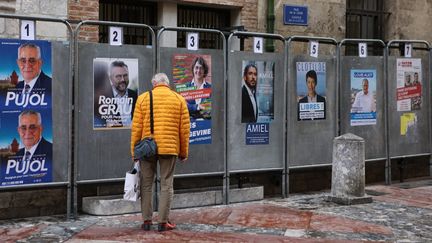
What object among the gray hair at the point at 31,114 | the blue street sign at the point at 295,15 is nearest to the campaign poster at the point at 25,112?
the gray hair at the point at 31,114

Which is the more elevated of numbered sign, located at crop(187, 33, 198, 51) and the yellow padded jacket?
numbered sign, located at crop(187, 33, 198, 51)

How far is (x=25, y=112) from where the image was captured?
807cm

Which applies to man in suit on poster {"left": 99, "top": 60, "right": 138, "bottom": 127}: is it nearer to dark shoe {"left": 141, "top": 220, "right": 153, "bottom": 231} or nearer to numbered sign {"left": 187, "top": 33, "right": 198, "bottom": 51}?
numbered sign {"left": 187, "top": 33, "right": 198, "bottom": 51}

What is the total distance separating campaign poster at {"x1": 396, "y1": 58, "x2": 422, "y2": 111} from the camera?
1198cm

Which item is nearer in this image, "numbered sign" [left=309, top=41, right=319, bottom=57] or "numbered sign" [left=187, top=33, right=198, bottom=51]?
"numbered sign" [left=187, top=33, right=198, bottom=51]

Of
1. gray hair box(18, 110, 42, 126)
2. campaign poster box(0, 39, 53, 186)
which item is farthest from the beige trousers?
gray hair box(18, 110, 42, 126)

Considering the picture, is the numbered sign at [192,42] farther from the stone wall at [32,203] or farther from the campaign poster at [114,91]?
the stone wall at [32,203]

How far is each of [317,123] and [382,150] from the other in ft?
5.72

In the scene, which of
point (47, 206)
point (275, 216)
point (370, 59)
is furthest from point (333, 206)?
point (47, 206)

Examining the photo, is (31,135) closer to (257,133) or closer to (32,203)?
(32,203)

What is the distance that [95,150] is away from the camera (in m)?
8.62

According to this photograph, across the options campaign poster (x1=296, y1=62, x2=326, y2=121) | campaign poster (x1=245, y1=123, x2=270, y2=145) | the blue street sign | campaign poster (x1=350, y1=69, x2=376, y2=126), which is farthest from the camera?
the blue street sign

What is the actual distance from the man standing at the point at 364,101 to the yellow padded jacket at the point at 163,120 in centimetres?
452

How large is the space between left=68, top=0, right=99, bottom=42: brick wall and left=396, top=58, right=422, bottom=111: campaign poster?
218 inches
